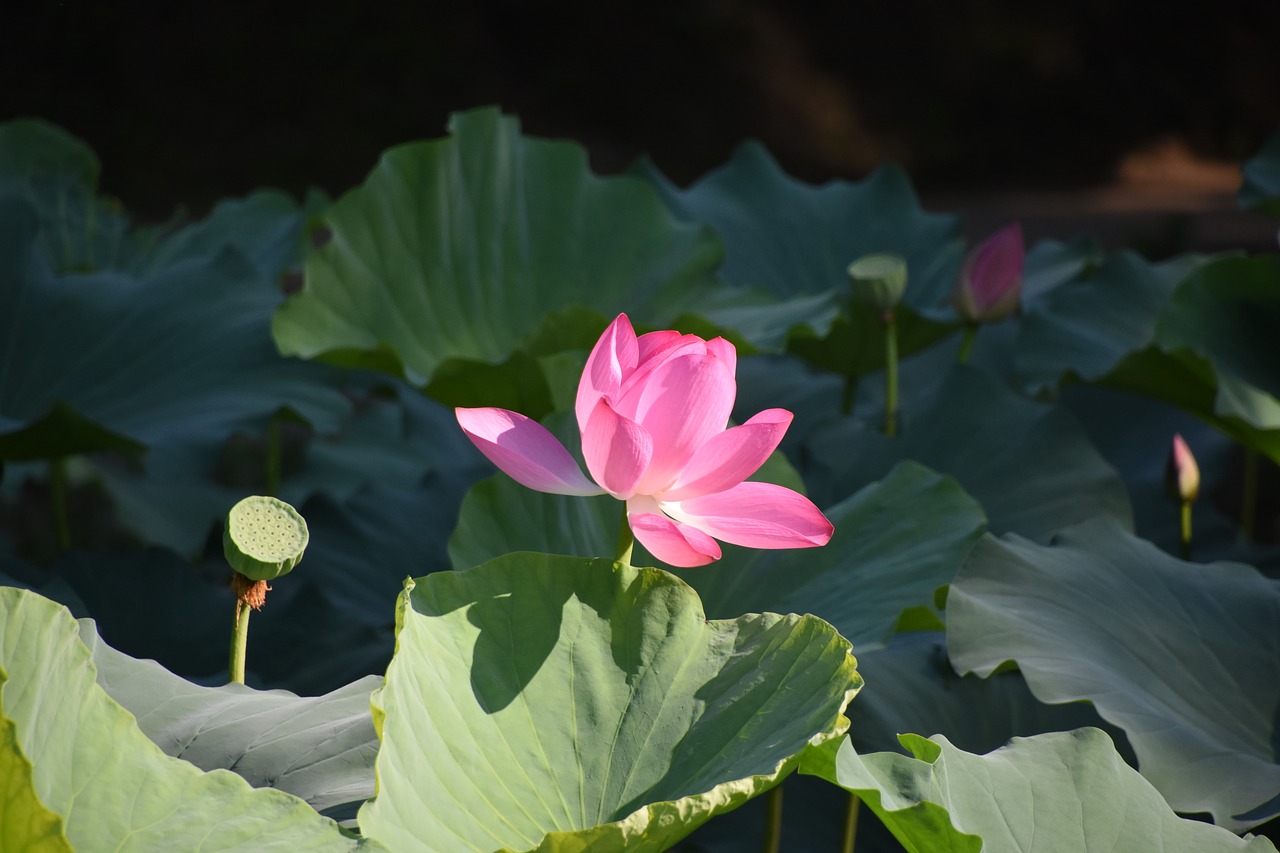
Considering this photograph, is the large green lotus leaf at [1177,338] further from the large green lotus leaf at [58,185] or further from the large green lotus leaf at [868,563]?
the large green lotus leaf at [58,185]

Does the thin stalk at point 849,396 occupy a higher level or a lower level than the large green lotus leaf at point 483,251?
lower

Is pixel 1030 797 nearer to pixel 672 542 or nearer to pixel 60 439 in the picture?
pixel 672 542

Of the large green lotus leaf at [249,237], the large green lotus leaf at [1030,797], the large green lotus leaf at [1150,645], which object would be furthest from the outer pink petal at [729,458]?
the large green lotus leaf at [249,237]

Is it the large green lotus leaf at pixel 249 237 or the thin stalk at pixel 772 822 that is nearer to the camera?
the thin stalk at pixel 772 822

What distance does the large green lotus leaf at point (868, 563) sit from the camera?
2.87 feet

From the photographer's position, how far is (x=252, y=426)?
119cm

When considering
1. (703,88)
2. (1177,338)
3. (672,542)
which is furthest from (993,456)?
(703,88)

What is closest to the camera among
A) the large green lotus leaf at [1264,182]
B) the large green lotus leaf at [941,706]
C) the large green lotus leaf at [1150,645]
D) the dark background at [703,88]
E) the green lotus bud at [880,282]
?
the large green lotus leaf at [1150,645]

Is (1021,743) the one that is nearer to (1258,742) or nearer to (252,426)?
(1258,742)

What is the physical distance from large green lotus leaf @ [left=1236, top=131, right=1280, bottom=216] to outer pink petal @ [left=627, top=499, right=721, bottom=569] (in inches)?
55.5

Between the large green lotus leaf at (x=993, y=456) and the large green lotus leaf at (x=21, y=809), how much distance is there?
786mm

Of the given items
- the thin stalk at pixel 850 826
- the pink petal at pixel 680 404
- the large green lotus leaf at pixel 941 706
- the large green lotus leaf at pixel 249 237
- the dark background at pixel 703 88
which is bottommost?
the dark background at pixel 703 88

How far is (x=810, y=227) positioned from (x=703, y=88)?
546 cm

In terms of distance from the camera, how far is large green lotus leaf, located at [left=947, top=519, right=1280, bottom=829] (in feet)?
2.39
